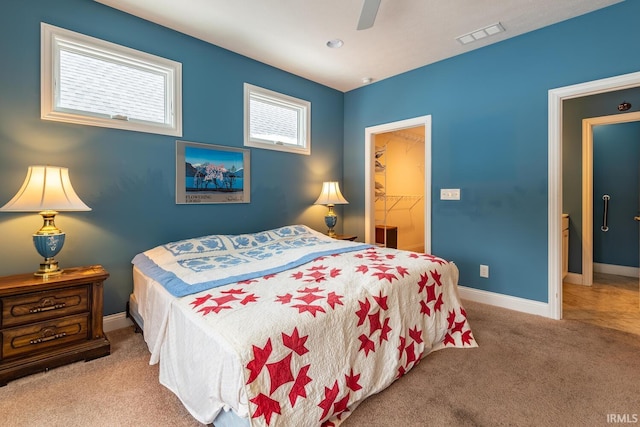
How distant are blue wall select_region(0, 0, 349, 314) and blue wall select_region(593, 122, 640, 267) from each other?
4.42 m

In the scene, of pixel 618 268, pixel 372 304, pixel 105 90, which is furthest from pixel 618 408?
pixel 105 90

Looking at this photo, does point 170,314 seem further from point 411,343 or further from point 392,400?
point 411,343

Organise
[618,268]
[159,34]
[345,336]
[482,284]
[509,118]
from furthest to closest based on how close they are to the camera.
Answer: [618,268]
[482,284]
[509,118]
[159,34]
[345,336]

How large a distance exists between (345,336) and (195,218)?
7.04ft

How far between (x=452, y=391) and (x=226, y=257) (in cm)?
188

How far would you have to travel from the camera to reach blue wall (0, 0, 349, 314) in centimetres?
213

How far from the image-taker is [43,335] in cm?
192

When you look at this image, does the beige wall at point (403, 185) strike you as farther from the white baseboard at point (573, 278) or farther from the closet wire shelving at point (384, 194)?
the white baseboard at point (573, 278)

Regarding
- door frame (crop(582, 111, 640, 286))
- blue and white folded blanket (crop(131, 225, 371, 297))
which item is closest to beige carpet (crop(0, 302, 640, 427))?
blue and white folded blanket (crop(131, 225, 371, 297))

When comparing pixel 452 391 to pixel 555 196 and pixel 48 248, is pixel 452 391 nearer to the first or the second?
pixel 555 196

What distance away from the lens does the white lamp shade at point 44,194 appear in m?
1.89

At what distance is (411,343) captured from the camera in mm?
1885

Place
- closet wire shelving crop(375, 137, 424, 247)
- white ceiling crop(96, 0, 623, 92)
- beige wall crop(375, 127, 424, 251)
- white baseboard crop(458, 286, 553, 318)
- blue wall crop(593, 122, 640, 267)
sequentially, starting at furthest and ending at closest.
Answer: beige wall crop(375, 127, 424, 251) < closet wire shelving crop(375, 137, 424, 247) < blue wall crop(593, 122, 640, 267) < white baseboard crop(458, 286, 553, 318) < white ceiling crop(96, 0, 623, 92)

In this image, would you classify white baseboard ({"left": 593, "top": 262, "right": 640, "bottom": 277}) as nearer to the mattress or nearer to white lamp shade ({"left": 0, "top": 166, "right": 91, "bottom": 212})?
the mattress
